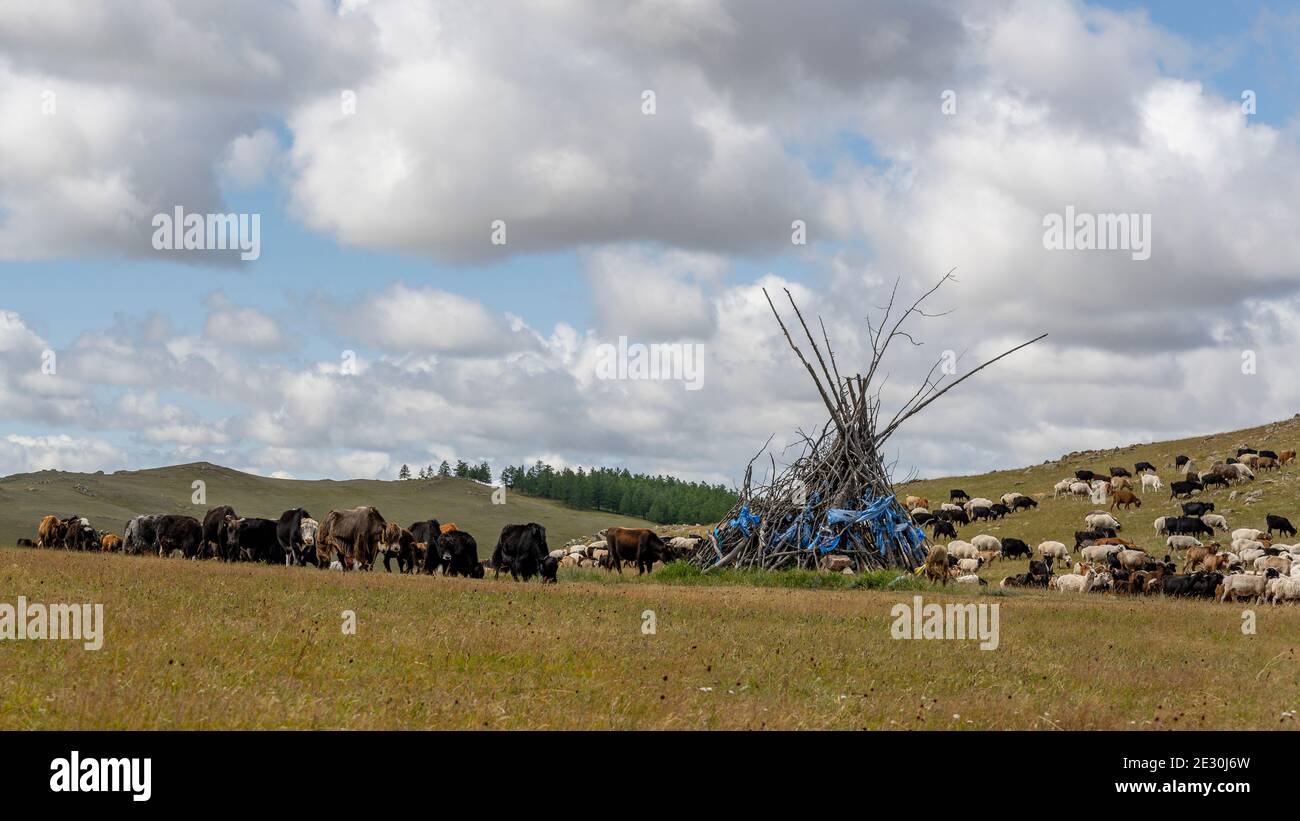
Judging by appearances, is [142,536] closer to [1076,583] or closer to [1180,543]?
[1076,583]

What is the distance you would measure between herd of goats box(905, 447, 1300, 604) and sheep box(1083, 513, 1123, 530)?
1.9 inches

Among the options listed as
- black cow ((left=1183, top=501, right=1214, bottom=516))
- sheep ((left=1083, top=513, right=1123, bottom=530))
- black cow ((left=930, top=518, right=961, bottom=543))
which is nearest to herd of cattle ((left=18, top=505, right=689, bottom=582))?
black cow ((left=930, top=518, right=961, bottom=543))

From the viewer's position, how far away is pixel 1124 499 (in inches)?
2473

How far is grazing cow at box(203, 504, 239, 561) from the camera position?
122 feet

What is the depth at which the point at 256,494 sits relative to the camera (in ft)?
477

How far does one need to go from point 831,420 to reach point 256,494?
12028 centimetres

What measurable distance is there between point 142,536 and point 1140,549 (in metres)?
40.3

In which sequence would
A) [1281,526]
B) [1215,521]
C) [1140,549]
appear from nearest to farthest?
1. [1140,549]
2. [1281,526]
3. [1215,521]

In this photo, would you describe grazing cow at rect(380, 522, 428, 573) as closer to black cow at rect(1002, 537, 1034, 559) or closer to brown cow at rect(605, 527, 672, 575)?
brown cow at rect(605, 527, 672, 575)

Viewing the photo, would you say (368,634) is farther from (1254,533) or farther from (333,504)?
(333,504)

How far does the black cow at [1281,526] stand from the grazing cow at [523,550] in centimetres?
3569

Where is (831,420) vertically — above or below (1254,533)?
above

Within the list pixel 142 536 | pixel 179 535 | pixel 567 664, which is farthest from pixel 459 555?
pixel 567 664
